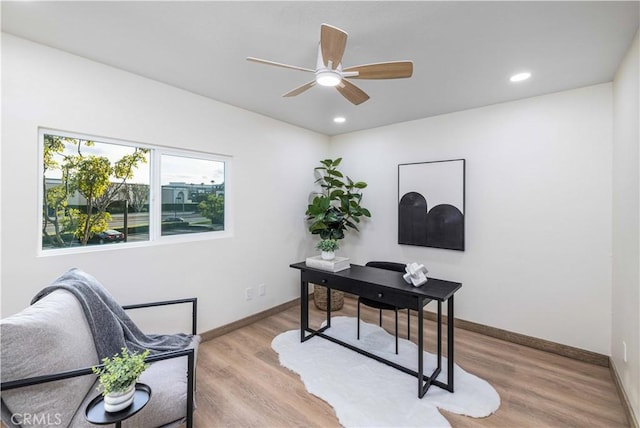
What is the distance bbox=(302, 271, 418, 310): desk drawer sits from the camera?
7.08ft

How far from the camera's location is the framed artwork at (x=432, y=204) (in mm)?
3293

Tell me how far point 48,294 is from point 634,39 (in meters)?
3.97

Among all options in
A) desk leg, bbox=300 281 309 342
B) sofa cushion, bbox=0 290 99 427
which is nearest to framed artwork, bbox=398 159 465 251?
desk leg, bbox=300 281 309 342

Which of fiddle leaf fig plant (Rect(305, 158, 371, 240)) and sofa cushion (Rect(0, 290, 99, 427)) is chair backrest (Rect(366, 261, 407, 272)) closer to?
fiddle leaf fig plant (Rect(305, 158, 371, 240))

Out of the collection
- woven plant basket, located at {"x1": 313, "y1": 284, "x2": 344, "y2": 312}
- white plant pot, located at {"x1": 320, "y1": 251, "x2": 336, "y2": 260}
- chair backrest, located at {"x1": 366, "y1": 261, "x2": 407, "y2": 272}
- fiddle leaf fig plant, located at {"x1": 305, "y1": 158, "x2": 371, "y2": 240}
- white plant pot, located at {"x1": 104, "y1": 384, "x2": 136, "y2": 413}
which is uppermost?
fiddle leaf fig plant, located at {"x1": 305, "y1": 158, "x2": 371, "y2": 240}

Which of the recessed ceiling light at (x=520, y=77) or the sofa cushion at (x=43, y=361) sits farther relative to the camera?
the recessed ceiling light at (x=520, y=77)

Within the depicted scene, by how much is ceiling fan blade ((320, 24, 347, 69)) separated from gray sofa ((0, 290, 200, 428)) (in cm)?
181

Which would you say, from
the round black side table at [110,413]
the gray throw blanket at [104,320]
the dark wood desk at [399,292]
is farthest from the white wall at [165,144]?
the round black side table at [110,413]

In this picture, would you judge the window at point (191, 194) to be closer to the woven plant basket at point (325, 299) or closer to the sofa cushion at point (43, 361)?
the sofa cushion at point (43, 361)

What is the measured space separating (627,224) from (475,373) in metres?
1.61

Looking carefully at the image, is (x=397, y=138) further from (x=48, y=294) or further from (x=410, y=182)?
(x=48, y=294)

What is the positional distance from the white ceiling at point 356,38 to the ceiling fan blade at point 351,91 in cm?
29

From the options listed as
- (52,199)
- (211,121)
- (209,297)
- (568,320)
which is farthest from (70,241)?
(568,320)

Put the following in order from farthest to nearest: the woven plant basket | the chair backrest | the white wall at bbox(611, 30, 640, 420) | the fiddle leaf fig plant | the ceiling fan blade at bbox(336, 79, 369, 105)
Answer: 1. the woven plant basket
2. the fiddle leaf fig plant
3. the chair backrest
4. the ceiling fan blade at bbox(336, 79, 369, 105)
5. the white wall at bbox(611, 30, 640, 420)
